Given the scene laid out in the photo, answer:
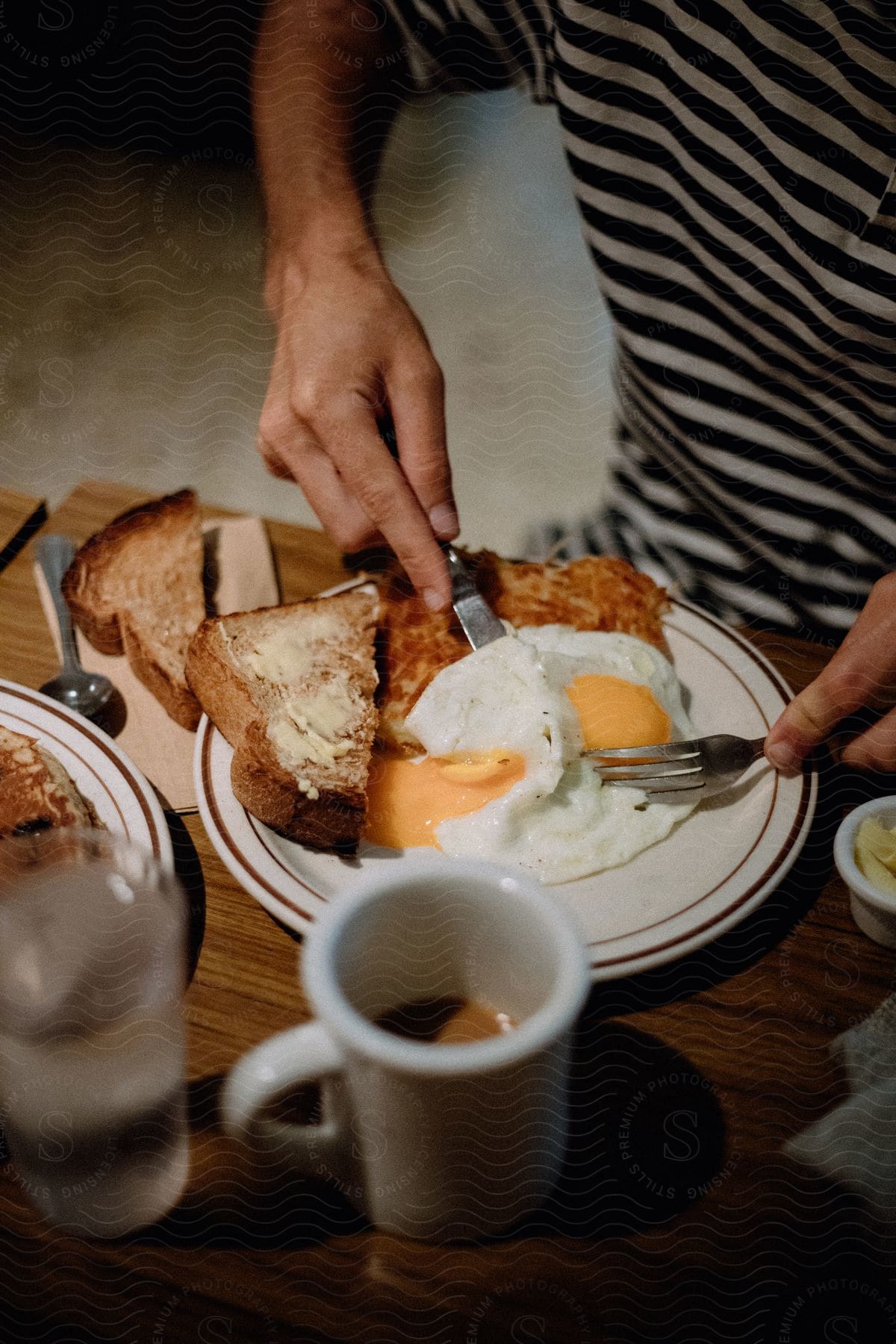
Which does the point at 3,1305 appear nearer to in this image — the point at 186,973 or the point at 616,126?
the point at 186,973

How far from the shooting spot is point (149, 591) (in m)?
0.67

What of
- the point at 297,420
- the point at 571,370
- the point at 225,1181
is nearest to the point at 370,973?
the point at 225,1181

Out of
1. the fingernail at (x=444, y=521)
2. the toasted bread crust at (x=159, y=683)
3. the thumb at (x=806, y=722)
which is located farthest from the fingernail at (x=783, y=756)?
the toasted bread crust at (x=159, y=683)

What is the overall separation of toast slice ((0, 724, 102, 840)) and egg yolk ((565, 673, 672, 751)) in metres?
0.27

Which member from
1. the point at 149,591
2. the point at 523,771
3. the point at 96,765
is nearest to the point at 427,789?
the point at 523,771

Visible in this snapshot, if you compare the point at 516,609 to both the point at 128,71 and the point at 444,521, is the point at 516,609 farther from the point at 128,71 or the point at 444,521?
the point at 128,71

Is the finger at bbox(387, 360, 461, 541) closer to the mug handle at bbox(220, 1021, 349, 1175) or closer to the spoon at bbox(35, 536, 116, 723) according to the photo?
the spoon at bbox(35, 536, 116, 723)

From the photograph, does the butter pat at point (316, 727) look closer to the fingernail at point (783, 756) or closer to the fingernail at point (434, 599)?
the fingernail at point (434, 599)

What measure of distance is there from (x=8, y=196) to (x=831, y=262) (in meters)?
0.55

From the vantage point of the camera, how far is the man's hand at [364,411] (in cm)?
60

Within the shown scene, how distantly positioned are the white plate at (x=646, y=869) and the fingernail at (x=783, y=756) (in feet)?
0.04

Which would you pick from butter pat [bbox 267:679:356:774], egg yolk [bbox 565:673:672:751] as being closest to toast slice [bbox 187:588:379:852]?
butter pat [bbox 267:679:356:774]

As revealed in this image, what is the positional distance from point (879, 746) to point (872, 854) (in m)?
0.10

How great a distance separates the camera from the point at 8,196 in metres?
0.49
